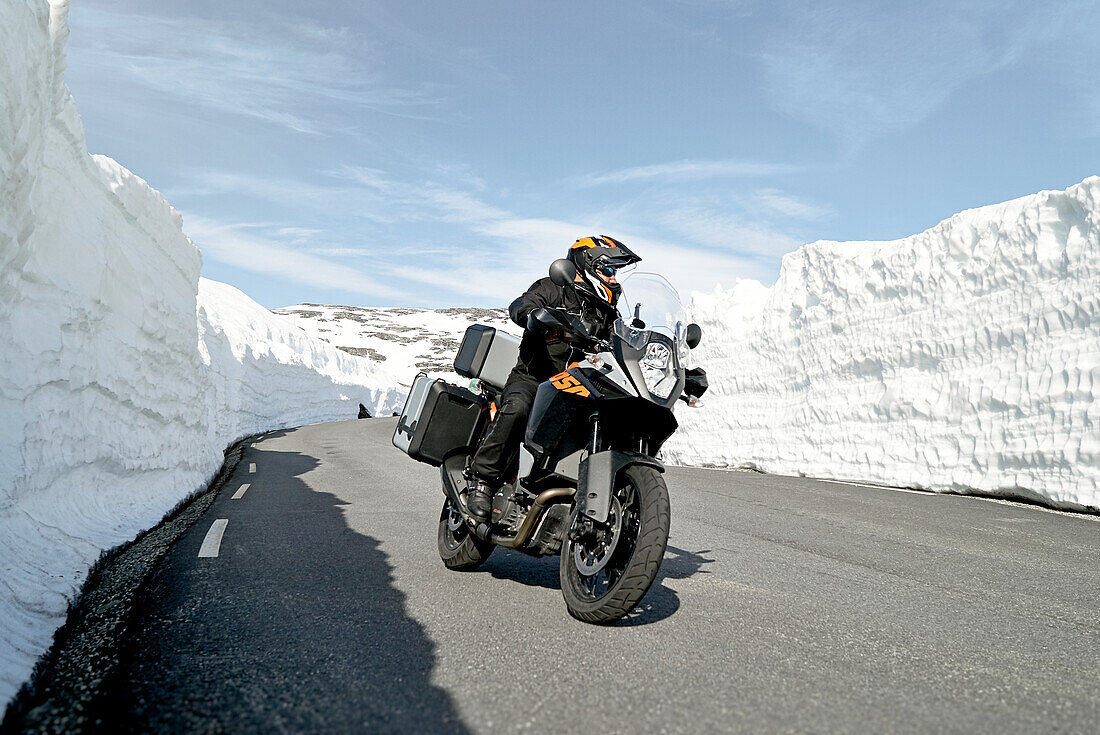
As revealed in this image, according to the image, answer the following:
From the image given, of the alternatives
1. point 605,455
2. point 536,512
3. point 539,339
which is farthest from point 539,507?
Result: point 539,339

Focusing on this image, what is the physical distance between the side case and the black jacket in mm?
728

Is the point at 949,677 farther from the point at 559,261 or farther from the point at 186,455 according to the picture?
the point at 186,455

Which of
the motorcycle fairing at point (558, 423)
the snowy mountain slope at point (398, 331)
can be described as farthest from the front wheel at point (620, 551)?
the snowy mountain slope at point (398, 331)

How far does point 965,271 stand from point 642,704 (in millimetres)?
11623

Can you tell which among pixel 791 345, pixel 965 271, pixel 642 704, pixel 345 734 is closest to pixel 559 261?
pixel 642 704

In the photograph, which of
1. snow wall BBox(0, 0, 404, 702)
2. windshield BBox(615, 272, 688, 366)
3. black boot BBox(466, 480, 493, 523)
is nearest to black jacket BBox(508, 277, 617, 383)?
Result: windshield BBox(615, 272, 688, 366)

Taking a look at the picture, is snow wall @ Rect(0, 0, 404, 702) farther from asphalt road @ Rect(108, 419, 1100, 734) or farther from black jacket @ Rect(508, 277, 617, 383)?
black jacket @ Rect(508, 277, 617, 383)

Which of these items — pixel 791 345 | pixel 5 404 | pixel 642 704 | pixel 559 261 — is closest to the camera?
pixel 642 704

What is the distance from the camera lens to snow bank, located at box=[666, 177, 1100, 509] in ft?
30.9

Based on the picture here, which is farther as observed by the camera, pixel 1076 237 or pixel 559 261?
pixel 1076 237

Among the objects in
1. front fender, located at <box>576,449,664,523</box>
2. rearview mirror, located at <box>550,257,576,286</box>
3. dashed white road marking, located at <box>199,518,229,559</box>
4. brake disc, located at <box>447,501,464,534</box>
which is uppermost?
rearview mirror, located at <box>550,257,576,286</box>

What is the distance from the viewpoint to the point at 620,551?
345 centimetres

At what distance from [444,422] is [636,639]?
228 centimetres

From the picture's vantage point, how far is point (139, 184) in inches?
399
